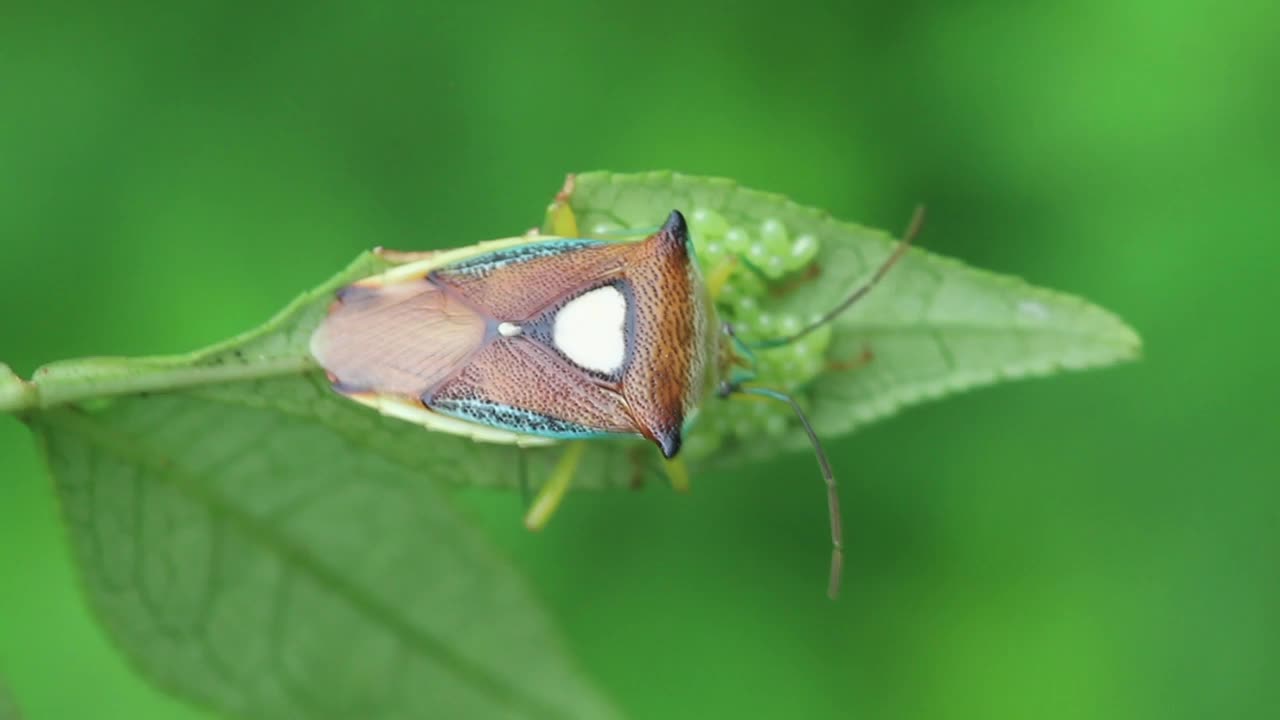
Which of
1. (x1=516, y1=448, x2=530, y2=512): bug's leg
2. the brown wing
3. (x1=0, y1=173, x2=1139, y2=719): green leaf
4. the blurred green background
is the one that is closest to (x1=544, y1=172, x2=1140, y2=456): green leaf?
(x1=0, y1=173, x2=1139, y2=719): green leaf

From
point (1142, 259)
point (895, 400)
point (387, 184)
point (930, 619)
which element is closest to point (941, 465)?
point (930, 619)

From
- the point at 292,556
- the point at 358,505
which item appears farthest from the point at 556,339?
the point at 292,556

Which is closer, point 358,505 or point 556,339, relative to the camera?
point 358,505

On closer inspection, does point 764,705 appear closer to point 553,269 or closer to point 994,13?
point 553,269

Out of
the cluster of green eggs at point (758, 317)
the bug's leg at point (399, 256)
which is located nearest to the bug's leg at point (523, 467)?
the cluster of green eggs at point (758, 317)

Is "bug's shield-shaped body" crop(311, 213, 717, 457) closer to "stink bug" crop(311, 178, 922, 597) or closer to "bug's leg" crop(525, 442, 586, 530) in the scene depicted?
"stink bug" crop(311, 178, 922, 597)

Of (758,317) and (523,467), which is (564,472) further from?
(758,317)
